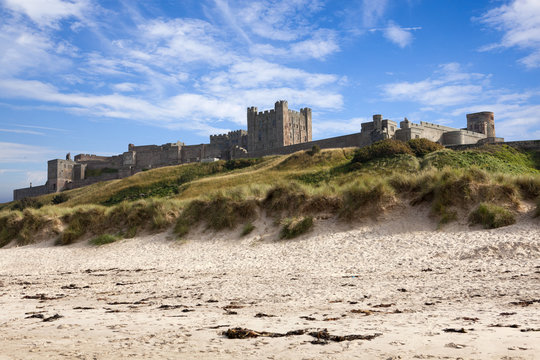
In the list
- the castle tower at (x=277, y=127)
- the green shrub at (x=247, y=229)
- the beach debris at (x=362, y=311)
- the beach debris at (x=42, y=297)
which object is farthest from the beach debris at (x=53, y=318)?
the castle tower at (x=277, y=127)

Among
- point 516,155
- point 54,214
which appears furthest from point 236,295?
point 516,155

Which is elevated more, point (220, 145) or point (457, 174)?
point (220, 145)

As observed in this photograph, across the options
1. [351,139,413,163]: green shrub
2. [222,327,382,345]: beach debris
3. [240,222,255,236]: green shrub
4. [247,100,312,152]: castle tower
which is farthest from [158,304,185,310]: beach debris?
[247,100,312,152]: castle tower

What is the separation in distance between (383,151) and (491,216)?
75.0 ft

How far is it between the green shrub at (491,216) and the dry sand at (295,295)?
0.37 m

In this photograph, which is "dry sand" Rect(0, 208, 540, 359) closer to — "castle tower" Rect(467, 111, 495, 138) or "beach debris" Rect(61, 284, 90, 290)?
"beach debris" Rect(61, 284, 90, 290)

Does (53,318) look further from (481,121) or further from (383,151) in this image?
(481,121)

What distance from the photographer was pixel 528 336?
4.99 m

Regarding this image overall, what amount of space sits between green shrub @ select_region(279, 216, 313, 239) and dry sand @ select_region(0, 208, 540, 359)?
0.38 meters

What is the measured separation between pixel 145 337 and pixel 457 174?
42.7 ft

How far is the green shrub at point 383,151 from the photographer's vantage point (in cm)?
3553

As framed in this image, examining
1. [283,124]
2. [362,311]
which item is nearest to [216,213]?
[362,311]

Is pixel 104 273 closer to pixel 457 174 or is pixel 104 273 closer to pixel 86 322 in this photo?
pixel 86 322

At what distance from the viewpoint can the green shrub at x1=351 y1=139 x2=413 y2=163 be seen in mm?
35531
